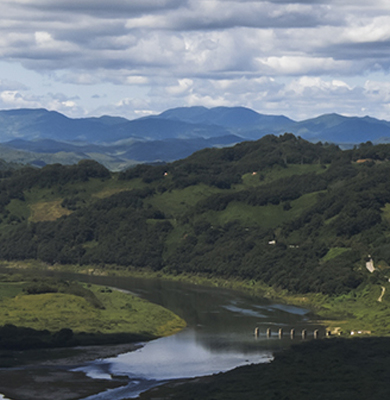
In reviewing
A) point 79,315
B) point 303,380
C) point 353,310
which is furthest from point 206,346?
point 353,310

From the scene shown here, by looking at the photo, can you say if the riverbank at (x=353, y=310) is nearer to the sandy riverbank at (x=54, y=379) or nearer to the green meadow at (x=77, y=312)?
the green meadow at (x=77, y=312)

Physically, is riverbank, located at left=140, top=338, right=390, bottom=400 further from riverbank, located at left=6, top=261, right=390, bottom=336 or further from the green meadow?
the green meadow

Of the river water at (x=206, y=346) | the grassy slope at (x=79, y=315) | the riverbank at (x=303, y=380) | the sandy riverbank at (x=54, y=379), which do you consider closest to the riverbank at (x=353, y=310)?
the river water at (x=206, y=346)

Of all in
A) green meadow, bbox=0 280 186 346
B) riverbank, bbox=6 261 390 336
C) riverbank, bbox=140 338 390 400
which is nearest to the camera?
riverbank, bbox=140 338 390 400

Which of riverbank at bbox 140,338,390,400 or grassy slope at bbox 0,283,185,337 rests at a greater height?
grassy slope at bbox 0,283,185,337

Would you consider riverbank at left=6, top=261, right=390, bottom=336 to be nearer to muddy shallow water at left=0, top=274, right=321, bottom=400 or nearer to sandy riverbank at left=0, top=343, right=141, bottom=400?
muddy shallow water at left=0, top=274, right=321, bottom=400

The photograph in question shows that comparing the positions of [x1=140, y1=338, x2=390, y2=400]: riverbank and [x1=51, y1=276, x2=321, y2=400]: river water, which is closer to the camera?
[x1=140, y1=338, x2=390, y2=400]: riverbank

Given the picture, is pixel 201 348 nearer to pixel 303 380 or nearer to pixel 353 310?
pixel 303 380

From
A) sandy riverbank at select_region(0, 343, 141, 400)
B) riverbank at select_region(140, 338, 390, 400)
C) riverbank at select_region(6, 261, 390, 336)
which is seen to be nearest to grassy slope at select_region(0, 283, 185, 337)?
sandy riverbank at select_region(0, 343, 141, 400)

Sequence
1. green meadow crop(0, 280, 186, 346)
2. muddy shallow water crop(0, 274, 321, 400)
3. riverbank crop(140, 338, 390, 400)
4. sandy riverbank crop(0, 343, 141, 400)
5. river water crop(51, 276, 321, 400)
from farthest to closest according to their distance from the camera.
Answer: green meadow crop(0, 280, 186, 346) < river water crop(51, 276, 321, 400) < muddy shallow water crop(0, 274, 321, 400) < sandy riverbank crop(0, 343, 141, 400) < riverbank crop(140, 338, 390, 400)

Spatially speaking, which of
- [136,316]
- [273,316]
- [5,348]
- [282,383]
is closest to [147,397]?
[282,383]
